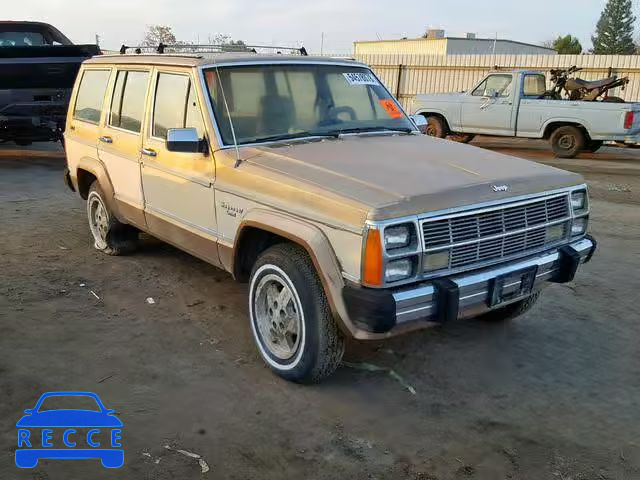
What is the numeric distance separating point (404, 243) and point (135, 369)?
6.47ft

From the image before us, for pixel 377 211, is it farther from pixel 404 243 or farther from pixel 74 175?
pixel 74 175

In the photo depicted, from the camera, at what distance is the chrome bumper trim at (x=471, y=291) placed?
3.17m

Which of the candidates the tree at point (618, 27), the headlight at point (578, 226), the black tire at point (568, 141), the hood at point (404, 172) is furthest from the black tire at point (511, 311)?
the tree at point (618, 27)

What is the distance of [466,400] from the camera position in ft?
11.9

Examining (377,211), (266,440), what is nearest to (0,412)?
(266,440)

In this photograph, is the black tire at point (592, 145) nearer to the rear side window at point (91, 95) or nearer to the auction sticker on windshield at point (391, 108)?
the auction sticker on windshield at point (391, 108)

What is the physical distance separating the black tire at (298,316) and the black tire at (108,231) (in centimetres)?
266

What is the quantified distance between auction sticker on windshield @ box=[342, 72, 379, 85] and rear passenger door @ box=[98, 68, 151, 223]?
5.43 ft

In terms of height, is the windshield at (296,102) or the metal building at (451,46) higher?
the metal building at (451,46)

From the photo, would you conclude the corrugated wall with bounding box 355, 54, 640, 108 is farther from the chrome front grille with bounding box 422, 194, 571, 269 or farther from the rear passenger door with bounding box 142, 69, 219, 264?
the chrome front grille with bounding box 422, 194, 571, 269

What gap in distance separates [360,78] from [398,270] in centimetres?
236

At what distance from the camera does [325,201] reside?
331 cm

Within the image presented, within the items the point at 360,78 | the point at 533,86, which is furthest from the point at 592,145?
the point at 360,78

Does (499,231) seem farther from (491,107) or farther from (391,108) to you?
(491,107)
